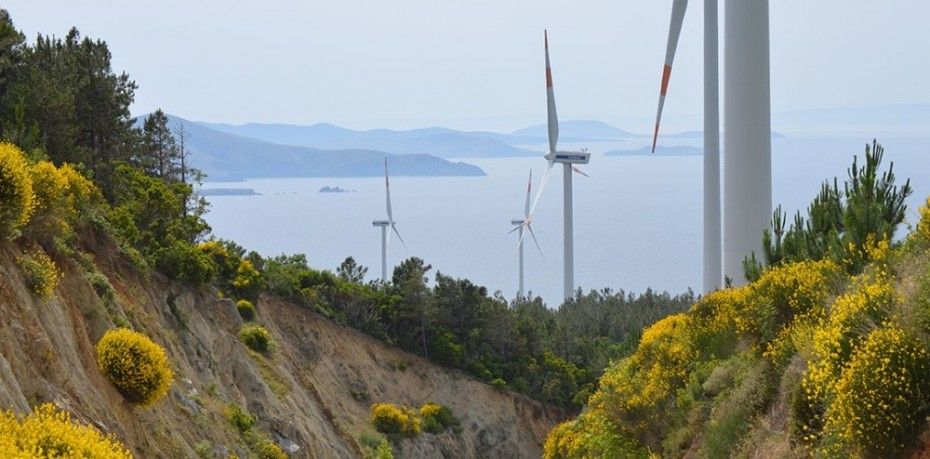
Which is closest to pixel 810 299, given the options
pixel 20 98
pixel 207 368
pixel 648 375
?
pixel 648 375

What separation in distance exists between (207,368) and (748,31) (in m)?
18.6

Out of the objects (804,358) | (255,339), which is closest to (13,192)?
(804,358)

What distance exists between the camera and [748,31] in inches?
1211

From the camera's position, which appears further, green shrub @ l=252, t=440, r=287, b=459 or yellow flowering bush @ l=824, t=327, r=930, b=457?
green shrub @ l=252, t=440, r=287, b=459

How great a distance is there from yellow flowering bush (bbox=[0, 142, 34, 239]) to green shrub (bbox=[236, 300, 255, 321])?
3299 cm

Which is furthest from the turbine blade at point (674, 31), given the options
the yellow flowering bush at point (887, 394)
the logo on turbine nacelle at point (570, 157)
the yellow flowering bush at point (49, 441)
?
the logo on turbine nacelle at point (570, 157)

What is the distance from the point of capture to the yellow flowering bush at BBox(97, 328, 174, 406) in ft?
64.5

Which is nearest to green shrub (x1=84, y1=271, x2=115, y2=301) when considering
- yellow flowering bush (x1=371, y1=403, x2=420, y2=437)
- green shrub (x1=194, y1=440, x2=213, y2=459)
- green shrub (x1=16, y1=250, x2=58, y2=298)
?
green shrub (x1=194, y1=440, x2=213, y2=459)

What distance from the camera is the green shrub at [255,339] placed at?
46.1 meters

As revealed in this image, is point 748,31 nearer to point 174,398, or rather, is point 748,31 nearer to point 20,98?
point 174,398

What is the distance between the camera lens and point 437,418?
212 feet

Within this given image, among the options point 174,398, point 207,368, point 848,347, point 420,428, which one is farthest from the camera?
point 420,428

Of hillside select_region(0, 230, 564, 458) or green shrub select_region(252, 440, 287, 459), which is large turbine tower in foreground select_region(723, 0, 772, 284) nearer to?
green shrub select_region(252, 440, 287, 459)

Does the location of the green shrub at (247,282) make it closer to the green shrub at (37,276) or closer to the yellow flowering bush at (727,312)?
the yellow flowering bush at (727,312)
